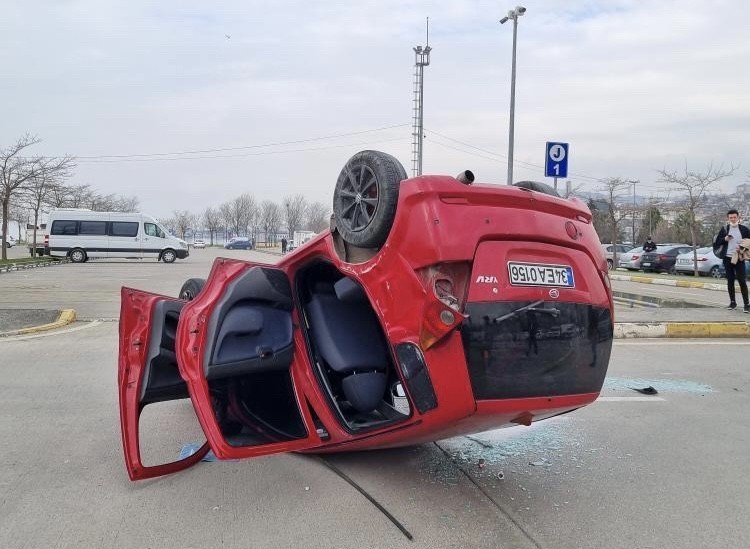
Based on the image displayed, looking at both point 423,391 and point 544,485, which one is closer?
point 423,391

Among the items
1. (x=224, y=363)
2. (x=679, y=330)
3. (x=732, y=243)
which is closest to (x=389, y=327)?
(x=224, y=363)

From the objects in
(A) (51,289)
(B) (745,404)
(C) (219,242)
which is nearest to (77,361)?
(B) (745,404)

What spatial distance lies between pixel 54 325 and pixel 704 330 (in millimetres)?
9536

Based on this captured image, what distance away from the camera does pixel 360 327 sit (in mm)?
3592

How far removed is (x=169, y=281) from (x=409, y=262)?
17001 millimetres

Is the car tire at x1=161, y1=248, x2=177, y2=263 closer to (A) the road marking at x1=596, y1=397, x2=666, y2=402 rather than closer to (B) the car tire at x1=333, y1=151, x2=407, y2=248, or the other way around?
(A) the road marking at x1=596, y1=397, x2=666, y2=402

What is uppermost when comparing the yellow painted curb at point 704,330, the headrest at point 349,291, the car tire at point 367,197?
the car tire at point 367,197

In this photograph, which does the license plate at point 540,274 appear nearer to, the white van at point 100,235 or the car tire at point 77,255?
the white van at point 100,235

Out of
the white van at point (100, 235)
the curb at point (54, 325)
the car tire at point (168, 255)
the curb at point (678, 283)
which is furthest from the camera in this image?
the car tire at point (168, 255)

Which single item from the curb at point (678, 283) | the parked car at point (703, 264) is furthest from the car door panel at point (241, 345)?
the parked car at point (703, 264)

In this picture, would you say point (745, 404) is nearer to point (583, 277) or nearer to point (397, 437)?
point (583, 277)

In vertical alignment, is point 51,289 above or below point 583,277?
below

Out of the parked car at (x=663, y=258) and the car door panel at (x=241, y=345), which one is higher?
the car door panel at (x=241, y=345)

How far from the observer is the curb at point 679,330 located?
30.4ft
